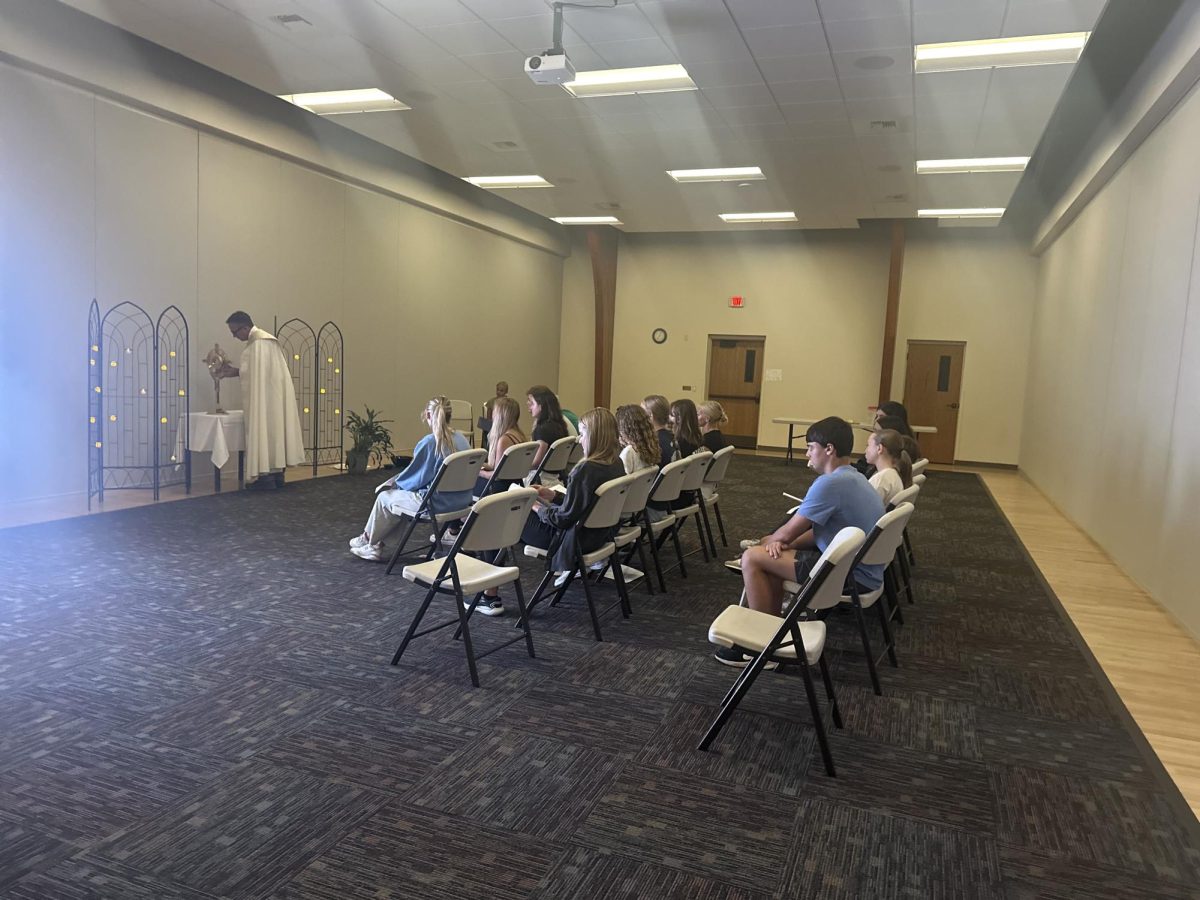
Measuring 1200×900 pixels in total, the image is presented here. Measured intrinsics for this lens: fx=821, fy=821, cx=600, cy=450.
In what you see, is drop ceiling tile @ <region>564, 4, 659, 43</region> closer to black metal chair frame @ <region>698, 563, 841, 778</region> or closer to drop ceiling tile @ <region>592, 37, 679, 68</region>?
drop ceiling tile @ <region>592, 37, 679, 68</region>

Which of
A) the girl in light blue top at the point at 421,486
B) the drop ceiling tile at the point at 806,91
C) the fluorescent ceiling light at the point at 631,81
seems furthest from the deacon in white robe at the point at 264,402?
the drop ceiling tile at the point at 806,91

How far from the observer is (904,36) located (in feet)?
18.3

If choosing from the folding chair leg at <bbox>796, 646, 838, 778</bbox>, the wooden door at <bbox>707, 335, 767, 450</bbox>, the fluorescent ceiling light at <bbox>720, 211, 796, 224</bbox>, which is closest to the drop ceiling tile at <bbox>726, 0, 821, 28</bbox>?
the folding chair leg at <bbox>796, 646, 838, 778</bbox>

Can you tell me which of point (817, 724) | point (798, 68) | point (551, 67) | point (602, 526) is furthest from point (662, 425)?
point (817, 724)

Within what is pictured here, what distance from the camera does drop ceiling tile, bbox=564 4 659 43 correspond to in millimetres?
5449

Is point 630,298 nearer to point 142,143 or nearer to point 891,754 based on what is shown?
point 142,143

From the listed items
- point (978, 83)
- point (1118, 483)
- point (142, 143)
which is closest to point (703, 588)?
point (1118, 483)

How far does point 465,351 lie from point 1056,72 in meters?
8.65

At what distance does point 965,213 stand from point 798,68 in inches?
247

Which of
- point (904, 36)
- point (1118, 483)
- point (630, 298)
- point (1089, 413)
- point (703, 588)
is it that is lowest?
point (703, 588)

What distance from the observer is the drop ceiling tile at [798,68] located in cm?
607

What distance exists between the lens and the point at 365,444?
9.34 metres

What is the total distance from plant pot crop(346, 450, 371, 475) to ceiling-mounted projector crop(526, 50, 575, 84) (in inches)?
196

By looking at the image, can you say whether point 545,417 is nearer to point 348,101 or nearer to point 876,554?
point 876,554
